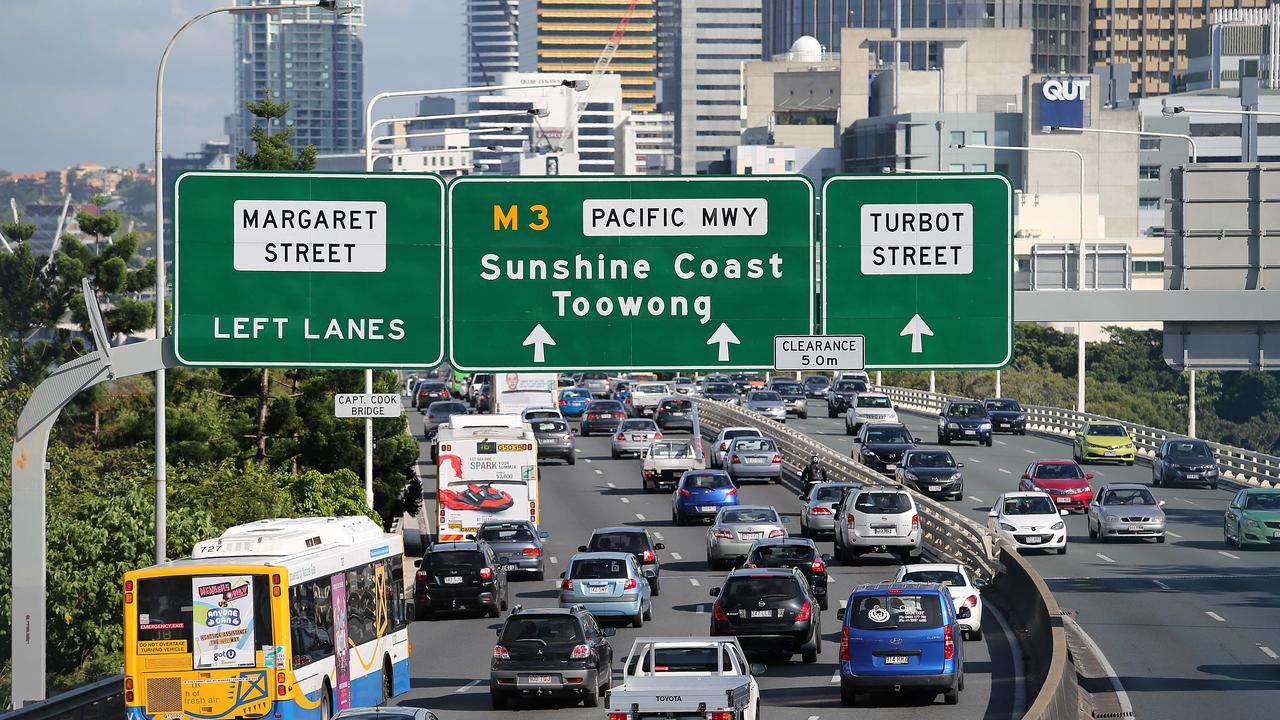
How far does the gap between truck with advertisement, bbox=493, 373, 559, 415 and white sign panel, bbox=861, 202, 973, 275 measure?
59.2 metres

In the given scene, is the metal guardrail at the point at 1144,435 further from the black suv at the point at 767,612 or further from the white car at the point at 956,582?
the black suv at the point at 767,612

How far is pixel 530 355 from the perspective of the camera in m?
20.8

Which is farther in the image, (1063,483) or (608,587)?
(1063,483)

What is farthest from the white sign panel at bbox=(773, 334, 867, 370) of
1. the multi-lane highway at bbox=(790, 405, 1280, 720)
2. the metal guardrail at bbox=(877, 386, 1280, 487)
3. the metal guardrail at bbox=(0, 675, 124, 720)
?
the metal guardrail at bbox=(877, 386, 1280, 487)

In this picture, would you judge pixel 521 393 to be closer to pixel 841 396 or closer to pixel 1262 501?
pixel 841 396

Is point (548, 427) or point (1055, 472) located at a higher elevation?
point (548, 427)

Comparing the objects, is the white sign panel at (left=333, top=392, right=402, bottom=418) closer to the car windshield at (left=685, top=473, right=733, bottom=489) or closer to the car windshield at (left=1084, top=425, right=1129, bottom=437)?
the car windshield at (left=685, top=473, right=733, bottom=489)

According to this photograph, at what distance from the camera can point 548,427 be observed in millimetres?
72062

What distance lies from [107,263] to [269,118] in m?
11.1

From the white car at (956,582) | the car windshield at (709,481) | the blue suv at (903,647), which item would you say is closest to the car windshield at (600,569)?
the white car at (956,582)

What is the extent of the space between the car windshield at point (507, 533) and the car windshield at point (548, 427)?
25582 millimetres

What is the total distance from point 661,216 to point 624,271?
30.5 inches

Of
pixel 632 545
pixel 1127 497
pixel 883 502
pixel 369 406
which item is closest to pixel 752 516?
pixel 883 502

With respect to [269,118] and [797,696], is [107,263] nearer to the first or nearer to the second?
[269,118]
